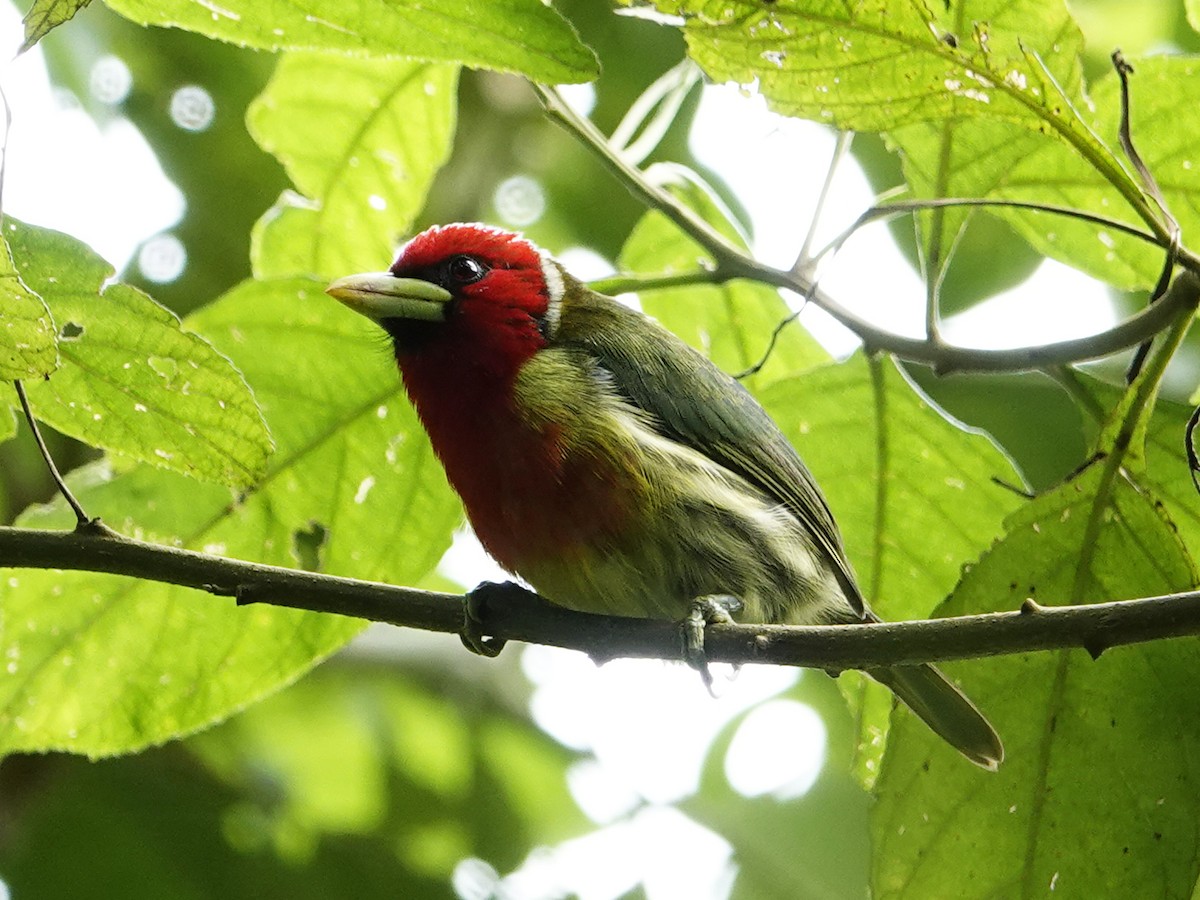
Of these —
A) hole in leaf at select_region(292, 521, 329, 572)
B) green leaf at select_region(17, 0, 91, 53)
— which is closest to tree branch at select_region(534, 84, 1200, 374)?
hole in leaf at select_region(292, 521, 329, 572)

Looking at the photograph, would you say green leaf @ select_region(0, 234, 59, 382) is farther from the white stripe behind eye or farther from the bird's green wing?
the white stripe behind eye

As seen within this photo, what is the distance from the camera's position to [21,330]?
5.30ft

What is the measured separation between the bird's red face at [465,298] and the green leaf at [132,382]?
→ 2.74ft

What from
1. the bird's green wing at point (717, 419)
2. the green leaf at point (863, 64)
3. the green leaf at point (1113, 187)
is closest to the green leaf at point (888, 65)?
the green leaf at point (863, 64)

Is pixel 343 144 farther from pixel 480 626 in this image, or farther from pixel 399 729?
pixel 399 729

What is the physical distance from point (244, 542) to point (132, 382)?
0.78m

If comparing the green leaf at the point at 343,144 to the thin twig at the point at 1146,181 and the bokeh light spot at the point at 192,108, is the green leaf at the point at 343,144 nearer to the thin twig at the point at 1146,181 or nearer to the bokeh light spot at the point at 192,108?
the bokeh light spot at the point at 192,108

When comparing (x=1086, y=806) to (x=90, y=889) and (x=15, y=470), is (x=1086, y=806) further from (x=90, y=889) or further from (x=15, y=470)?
(x=15, y=470)

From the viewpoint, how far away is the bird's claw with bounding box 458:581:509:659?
228cm

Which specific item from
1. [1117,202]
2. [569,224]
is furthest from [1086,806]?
[569,224]

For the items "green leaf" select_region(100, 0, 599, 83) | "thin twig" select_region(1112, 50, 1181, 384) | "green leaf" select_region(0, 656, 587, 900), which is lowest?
"green leaf" select_region(0, 656, 587, 900)

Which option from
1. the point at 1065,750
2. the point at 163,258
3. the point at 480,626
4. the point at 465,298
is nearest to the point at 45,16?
the point at 480,626

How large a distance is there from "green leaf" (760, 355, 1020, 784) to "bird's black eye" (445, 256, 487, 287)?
2.34 ft

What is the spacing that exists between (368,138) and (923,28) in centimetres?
144
